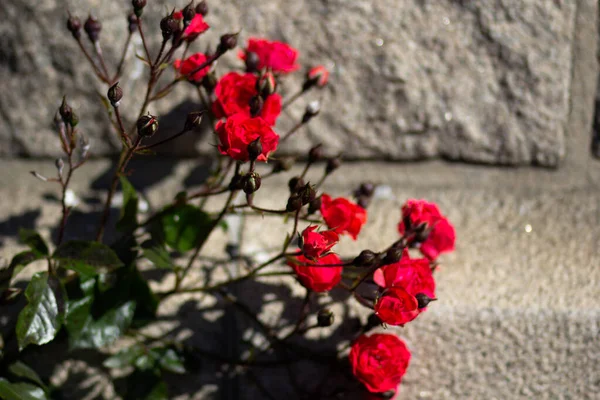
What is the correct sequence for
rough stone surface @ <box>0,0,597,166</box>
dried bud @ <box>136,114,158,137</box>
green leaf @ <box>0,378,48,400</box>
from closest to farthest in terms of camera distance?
1. dried bud @ <box>136,114,158,137</box>
2. green leaf @ <box>0,378,48,400</box>
3. rough stone surface @ <box>0,0,597,166</box>

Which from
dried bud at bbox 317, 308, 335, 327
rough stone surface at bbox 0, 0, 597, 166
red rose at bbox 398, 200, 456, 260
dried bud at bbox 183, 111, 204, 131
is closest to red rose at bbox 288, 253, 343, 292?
dried bud at bbox 317, 308, 335, 327

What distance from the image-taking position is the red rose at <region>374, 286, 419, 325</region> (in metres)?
0.93

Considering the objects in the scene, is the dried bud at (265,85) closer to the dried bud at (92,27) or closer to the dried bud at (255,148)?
the dried bud at (255,148)

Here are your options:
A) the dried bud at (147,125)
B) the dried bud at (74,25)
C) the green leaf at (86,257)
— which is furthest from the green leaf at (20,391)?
the dried bud at (74,25)

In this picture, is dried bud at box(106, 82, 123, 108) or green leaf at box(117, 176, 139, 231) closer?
dried bud at box(106, 82, 123, 108)

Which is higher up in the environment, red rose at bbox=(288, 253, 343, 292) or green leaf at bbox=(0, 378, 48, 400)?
red rose at bbox=(288, 253, 343, 292)

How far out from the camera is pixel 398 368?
3.36ft

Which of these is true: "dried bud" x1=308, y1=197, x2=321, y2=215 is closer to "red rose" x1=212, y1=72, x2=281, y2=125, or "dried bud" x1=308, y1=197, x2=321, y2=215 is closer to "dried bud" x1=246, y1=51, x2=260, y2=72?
"red rose" x1=212, y1=72, x2=281, y2=125

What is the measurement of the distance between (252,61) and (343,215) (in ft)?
0.92

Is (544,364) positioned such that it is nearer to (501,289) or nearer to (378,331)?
(501,289)

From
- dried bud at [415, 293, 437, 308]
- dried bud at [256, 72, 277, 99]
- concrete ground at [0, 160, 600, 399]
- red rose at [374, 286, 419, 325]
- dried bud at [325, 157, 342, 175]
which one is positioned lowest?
concrete ground at [0, 160, 600, 399]

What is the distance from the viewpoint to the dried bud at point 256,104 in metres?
1.00

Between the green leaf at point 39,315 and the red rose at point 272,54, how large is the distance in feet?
1.51

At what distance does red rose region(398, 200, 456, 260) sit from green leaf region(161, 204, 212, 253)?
1.02 feet
